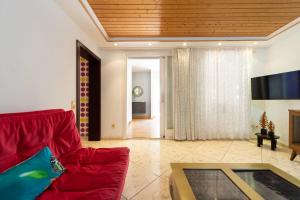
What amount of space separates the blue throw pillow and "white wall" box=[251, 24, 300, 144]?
408 cm

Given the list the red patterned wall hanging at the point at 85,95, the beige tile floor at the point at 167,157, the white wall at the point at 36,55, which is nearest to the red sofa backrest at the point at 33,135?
the white wall at the point at 36,55

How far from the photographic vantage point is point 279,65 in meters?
3.69

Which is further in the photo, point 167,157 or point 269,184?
point 167,157

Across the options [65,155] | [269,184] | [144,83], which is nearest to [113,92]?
[65,155]

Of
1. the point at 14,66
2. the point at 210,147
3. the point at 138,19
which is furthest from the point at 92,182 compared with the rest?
the point at 210,147

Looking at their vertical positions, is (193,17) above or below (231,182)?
above

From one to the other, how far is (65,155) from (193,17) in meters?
Answer: 2.68

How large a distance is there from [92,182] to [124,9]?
91.3 inches

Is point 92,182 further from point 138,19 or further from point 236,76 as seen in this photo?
point 236,76

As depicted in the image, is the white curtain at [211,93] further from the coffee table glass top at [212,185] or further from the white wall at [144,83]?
the white wall at [144,83]

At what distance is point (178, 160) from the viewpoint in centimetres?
275

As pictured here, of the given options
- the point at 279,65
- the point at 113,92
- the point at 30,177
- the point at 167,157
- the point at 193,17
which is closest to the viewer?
the point at 30,177

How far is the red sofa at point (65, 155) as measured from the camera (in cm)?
103

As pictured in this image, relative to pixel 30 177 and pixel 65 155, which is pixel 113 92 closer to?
pixel 65 155
